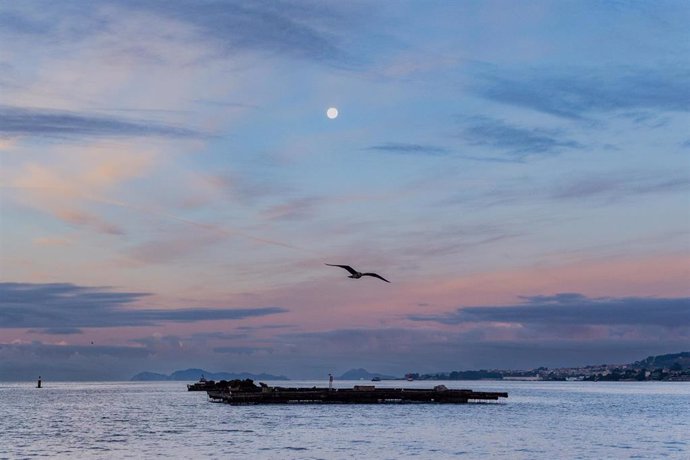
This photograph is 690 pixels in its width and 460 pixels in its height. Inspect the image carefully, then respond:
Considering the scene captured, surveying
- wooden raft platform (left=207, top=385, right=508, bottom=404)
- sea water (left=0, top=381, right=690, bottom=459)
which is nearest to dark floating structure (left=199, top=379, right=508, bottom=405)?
wooden raft platform (left=207, top=385, right=508, bottom=404)

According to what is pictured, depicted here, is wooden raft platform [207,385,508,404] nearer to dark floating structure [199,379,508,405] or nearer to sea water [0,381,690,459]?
dark floating structure [199,379,508,405]

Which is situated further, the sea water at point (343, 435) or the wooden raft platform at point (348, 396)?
the wooden raft platform at point (348, 396)

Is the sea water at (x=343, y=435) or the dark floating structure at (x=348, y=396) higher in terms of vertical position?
the dark floating structure at (x=348, y=396)

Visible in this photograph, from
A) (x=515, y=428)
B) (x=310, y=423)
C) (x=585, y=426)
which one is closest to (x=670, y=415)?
(x=585, y=426)

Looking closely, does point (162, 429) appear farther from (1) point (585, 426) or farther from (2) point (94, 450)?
(1) point (585, 426)

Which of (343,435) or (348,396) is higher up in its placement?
(348,396)

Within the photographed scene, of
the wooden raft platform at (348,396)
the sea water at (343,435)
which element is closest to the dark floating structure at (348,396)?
the wooden raft platform at (348,396)

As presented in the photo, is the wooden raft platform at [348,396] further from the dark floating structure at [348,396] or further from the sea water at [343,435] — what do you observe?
the sea water at [343,435]

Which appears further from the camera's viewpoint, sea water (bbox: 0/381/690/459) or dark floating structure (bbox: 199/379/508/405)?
dark floating structure (bbox: 199/379/508/405)

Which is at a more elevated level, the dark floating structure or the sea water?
the dark floating structure

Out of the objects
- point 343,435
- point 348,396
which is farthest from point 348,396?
point 343,435

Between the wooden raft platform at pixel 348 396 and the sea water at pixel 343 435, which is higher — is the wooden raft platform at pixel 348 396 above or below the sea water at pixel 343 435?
above

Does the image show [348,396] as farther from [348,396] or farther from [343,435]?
[343,435]

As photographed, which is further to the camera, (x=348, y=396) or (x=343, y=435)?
(x=348, y=396)
